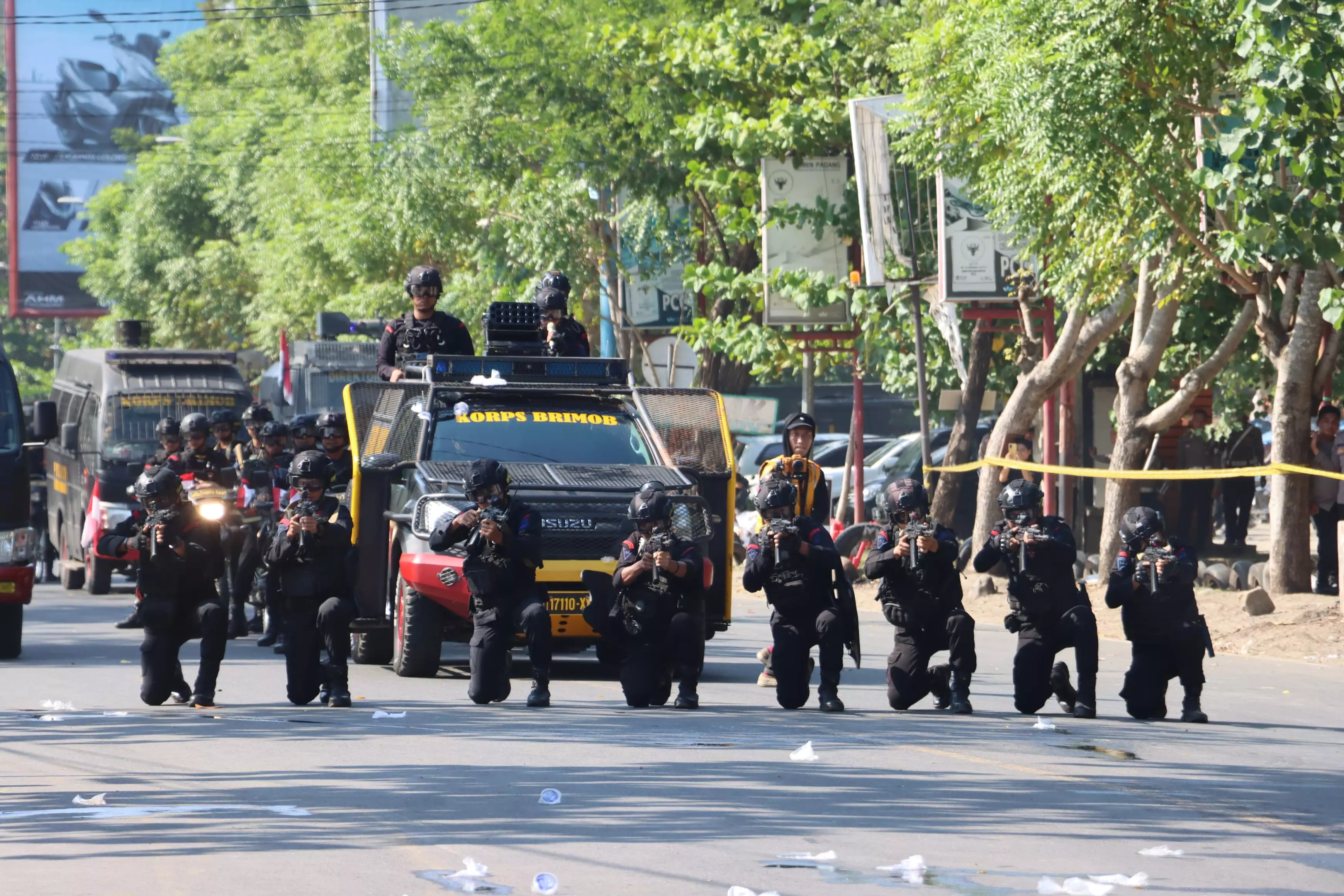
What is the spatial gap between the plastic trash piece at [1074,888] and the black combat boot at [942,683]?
16.7ft

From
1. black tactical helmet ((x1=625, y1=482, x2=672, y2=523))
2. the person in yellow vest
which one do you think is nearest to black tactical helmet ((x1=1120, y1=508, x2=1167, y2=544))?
the person in yellow vest

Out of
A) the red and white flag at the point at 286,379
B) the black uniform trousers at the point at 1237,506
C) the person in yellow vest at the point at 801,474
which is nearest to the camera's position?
the person in yellow vest at the point at 801,474

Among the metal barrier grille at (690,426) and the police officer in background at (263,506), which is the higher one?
the metal barrier grille at (690,426)

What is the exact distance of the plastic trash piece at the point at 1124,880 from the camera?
692 centimetres

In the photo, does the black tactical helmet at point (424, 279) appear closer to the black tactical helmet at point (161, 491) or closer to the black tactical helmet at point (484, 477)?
the black tactical helmet at point (484, 477)

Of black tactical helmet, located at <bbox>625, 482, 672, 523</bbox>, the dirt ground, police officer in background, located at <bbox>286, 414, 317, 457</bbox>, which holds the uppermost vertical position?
police officer in background, located at <bbox>286, 414, 317, 457</bbox>

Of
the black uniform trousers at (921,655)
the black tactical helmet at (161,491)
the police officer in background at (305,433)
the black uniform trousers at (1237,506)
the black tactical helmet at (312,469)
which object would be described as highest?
the police officer in background at (305,433)

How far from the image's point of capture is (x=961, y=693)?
12.0 meters

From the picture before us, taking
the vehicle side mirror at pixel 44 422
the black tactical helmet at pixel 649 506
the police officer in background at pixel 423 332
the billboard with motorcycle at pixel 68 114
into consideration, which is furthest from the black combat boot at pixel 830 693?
the billboard with motorcycle at pixel 68 114

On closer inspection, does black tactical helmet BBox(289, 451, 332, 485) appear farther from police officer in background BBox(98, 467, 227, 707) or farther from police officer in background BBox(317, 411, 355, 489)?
police officer in background BBox(317, 411, 355, 489)

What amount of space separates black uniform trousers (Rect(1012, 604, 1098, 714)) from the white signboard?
1524 cm

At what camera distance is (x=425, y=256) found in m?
40.0

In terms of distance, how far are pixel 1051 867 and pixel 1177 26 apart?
10606mm

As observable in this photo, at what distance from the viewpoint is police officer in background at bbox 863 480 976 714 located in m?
11.7
